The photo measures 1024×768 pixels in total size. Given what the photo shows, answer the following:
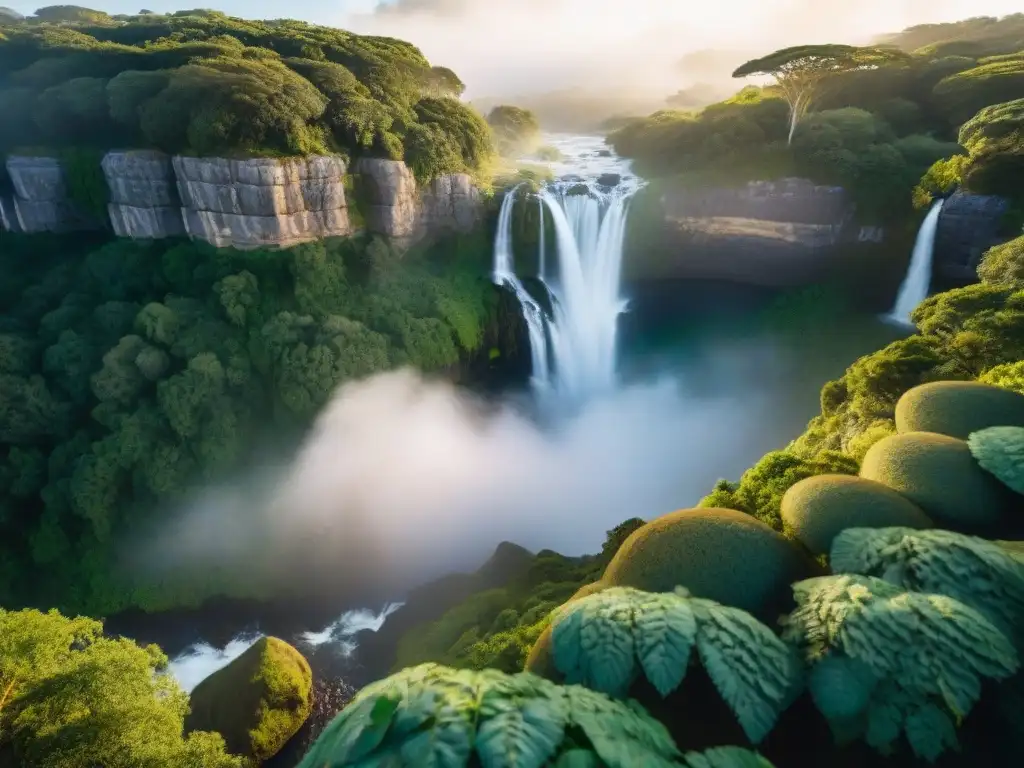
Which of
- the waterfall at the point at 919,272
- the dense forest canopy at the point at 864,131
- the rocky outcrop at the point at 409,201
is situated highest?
the dense forest canopy at the point at 864,131

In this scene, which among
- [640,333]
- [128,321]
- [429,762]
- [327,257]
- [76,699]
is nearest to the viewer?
[429,762]

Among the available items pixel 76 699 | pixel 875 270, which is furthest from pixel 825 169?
pixel 76 699

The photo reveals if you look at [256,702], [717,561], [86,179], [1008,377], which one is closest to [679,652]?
[717,561]

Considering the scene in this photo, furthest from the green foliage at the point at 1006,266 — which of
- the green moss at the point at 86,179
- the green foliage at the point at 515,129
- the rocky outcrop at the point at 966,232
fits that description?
the green foliage at the point at 515,129

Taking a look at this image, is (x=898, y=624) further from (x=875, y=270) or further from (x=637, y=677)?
(x=875, y=270)

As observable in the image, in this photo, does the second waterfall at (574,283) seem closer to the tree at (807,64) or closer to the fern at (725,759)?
the tree at (807,64)

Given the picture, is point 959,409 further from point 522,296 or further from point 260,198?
point 260,198

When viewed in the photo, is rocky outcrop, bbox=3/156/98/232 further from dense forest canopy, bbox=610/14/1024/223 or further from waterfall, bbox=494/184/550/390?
dense forest canopy, bbox=610/14/1024/223
